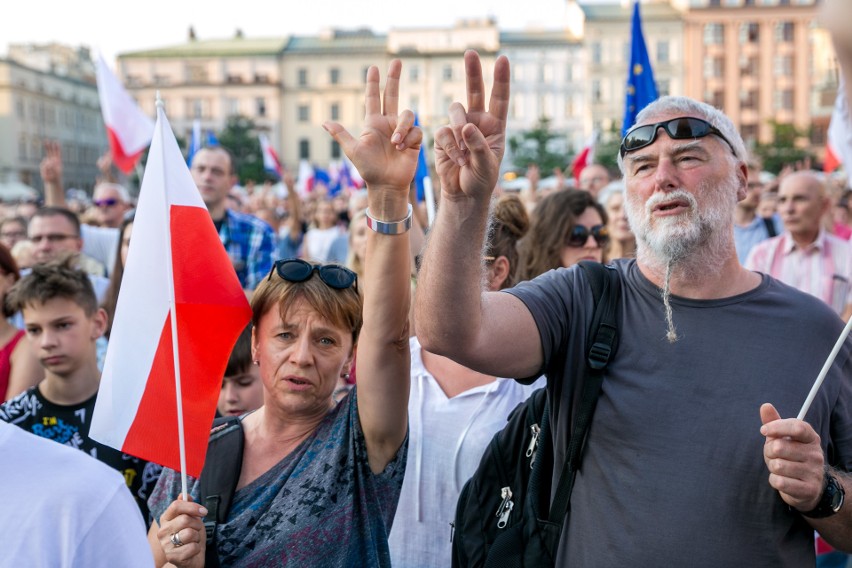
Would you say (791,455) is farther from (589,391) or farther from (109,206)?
(109,206)

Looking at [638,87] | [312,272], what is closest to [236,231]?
[638,87]

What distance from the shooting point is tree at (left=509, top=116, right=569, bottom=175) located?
59.7 meters

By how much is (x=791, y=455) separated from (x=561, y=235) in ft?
7.44

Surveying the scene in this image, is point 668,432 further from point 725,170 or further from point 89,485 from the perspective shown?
point 89,485

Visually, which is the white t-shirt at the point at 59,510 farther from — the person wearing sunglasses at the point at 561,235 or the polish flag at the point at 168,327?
the person wearing sunglasses at the point at 561,235

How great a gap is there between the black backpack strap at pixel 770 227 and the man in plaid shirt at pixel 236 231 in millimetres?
4417

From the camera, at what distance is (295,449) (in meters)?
2.59

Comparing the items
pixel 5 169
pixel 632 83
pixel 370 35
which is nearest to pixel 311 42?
pixel 370 35

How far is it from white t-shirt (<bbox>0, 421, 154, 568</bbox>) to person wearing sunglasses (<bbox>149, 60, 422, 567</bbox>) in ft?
2.89

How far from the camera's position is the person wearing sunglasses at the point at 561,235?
14.1 ft

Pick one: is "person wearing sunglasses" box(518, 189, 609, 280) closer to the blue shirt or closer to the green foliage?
the blue shirt

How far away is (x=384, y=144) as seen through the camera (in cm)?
238

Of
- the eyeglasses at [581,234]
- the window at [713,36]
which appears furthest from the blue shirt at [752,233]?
the window at [713,36]

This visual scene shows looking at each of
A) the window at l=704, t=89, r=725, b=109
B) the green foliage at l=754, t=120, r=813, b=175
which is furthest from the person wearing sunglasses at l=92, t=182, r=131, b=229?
the window at l=704, t=89, r=725, b=109
